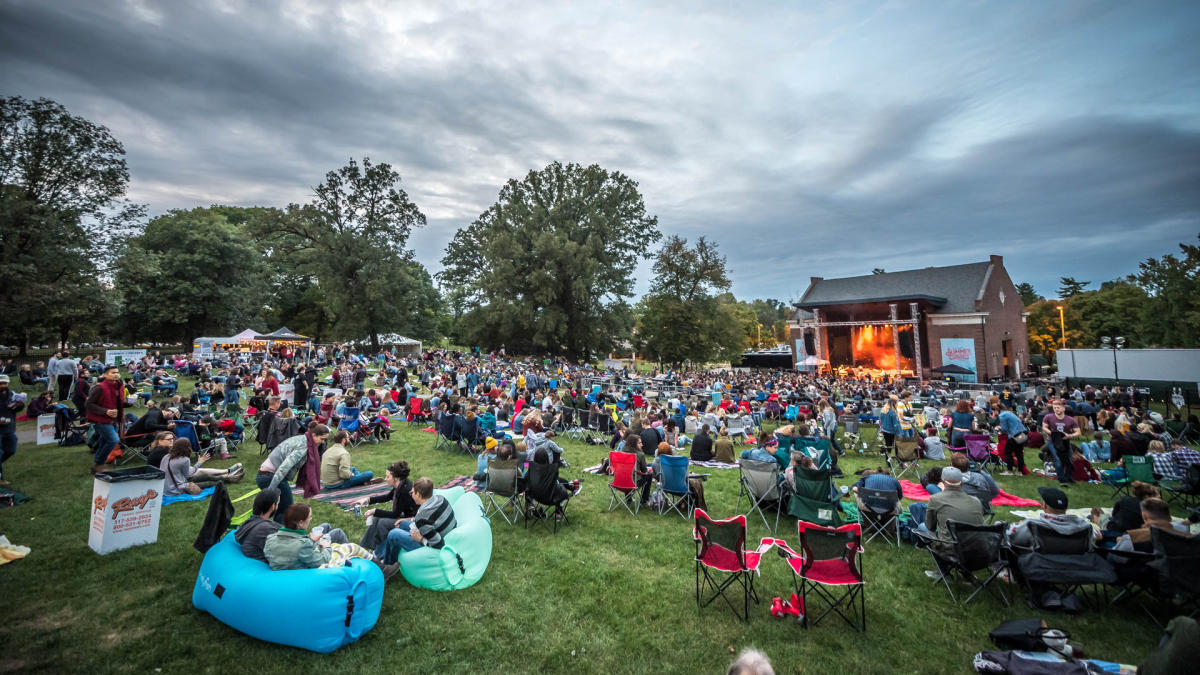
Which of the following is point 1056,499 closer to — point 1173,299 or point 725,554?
point 725,554

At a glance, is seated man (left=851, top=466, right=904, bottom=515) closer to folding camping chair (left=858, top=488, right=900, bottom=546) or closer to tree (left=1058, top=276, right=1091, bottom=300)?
folding camping chair (left=858, top=488, right=900, bottom=546)

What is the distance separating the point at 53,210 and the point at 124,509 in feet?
76.5

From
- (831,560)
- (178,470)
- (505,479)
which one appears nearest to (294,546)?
(505,479)

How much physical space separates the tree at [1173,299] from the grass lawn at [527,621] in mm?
33655

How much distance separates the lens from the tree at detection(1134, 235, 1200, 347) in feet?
83.1

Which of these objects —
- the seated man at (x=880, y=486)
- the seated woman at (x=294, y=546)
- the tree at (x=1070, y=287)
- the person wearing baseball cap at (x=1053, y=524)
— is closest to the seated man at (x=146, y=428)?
the seated woman at (x=294, y=546)

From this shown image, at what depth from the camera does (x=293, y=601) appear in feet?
11.7

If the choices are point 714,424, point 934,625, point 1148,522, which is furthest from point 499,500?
point 1148,522

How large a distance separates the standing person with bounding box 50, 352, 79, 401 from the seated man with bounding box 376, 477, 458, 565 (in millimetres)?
15891

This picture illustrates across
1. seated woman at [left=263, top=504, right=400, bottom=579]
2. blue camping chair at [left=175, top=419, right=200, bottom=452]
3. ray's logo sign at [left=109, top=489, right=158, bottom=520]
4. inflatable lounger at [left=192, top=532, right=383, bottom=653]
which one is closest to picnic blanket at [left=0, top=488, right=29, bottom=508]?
blue camping chair at [left=175, top=419, right=200, bottom=452]

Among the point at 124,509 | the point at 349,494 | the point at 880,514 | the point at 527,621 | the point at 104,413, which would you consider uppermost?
the point at 104,413

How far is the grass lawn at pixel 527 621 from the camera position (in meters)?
3.65

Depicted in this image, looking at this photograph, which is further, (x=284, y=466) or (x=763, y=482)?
(x=763, y=482)

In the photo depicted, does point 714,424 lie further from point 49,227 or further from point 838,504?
point 49,227
